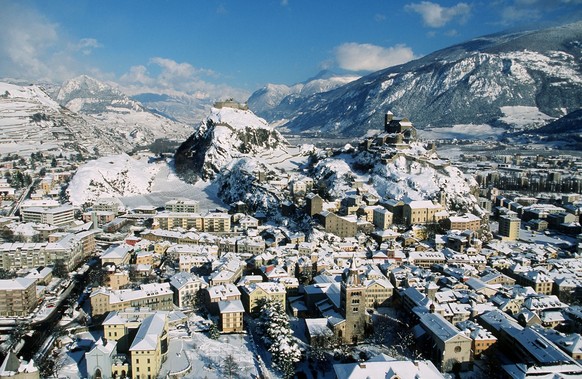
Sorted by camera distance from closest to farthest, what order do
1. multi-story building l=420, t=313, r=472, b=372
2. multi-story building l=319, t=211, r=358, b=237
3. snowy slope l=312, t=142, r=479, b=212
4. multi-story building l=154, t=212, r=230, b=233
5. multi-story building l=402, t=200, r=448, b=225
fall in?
multi-story building l=420, t=313, r=472, b=372
multi-story building l=319, t=211, r=358, b=237
multi-story building l=402, t=200, r=448, b=225
multi-story building l=154, t=212, r=230, b=233
snowy slope l=312, t=142, r=479, b=212

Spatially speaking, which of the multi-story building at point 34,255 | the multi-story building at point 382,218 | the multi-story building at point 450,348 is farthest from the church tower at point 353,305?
the multi-story building at point 34,255

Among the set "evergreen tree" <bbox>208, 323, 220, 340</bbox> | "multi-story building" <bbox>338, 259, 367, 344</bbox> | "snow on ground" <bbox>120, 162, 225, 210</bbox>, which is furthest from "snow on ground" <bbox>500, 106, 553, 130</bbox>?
"evergreen tree" <bbox>208, 323, 220, 340</bbox>

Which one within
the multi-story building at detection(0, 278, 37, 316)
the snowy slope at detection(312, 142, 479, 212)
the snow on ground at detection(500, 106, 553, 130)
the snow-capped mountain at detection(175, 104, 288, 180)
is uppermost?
the snow on ground at detection(500, 106, 553, 130)

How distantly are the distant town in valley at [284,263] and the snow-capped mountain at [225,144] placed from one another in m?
0.32

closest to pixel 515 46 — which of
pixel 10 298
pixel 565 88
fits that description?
pixel 565 88

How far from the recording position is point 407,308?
30.6 meters

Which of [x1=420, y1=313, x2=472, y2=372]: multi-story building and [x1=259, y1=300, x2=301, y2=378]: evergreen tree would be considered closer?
[x1=259, y1=300, x2=301, y2=378]: evergreen tree

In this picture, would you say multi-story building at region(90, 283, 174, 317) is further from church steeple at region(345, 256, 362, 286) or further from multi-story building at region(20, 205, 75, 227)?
multi-story building at region(20, 205, 75, 227)

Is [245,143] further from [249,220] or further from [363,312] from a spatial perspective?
[363,312]

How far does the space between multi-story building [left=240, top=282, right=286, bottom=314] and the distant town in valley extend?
101 millimetres

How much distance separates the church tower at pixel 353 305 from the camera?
27297mm

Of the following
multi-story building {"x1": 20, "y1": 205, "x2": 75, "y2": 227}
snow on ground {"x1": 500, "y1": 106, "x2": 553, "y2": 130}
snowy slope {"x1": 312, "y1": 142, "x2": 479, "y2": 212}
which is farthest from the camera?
snow on ground {"x1": 500, "y1": 106, "x2": 553, "y2": 130}

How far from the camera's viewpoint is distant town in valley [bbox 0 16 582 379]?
24766 mm

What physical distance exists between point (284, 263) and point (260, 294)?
19.8ft
